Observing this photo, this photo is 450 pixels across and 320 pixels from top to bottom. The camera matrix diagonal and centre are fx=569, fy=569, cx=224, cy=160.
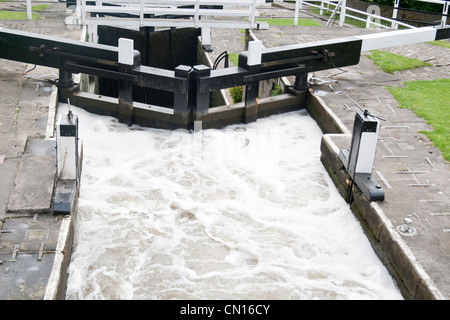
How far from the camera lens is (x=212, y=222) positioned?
22.3ft

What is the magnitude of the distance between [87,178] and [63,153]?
1.20 m

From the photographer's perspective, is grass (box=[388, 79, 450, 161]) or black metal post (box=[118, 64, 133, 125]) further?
black metal post (box=[118, 64, 133, 125])

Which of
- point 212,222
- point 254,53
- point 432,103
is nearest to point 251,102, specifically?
point 254,53

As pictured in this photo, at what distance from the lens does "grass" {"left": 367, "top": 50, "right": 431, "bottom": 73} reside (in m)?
11.5

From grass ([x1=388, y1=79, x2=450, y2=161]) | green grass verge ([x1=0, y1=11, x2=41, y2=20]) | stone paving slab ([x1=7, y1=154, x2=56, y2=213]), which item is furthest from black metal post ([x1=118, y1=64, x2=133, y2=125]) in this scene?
green grass verge ([x1=0, y1=11, x2=41, y2=20])

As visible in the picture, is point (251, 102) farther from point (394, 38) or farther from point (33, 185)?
point (33, 185)

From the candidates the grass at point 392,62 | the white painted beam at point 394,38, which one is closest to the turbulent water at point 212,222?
the white painted beam at point 394,38

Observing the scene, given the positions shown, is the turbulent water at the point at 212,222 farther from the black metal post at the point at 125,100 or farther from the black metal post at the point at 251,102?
the black metal post at the point at 251,102

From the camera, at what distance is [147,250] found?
245 inches

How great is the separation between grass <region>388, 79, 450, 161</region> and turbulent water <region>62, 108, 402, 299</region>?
1.71 m

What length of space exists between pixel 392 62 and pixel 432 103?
7.97 ft

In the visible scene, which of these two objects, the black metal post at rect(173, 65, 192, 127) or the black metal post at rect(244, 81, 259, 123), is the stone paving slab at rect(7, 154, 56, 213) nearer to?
the black metal post at rect(173, 65, 192, 127)

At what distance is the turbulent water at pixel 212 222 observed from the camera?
5.72m
